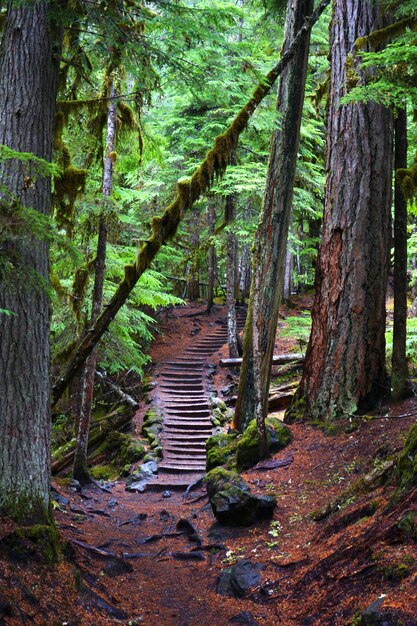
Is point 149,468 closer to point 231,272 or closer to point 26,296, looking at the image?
point 231,272

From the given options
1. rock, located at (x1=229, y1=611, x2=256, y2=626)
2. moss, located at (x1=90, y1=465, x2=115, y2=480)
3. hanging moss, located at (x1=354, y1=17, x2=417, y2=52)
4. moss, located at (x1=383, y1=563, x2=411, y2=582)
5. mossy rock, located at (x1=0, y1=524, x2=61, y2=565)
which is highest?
hanging moss, located at (x1=354, y1=17, x2=417, y2=52)

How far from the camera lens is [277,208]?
866 cm

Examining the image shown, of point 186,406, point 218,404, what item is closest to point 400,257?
point 218,404

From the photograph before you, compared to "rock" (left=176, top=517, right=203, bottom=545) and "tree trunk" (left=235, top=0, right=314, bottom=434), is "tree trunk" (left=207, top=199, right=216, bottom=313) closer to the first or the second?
"tree trunk" (left=235, top=0, right=314, bottom=434)

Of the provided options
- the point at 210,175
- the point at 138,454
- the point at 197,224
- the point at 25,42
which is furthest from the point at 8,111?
the point at 197,224

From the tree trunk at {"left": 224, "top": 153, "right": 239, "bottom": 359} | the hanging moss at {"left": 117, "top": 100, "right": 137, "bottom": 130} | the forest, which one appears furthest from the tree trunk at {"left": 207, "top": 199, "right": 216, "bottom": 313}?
the hanging moss at {"left": 117, "top": 100, "right": 137, "bottom": 130}

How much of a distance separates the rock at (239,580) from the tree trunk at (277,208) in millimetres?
3121

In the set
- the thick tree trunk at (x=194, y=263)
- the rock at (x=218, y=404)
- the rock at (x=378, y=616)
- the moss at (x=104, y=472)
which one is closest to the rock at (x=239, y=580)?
the rock at (x=378, y=616)

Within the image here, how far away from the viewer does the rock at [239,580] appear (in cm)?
488

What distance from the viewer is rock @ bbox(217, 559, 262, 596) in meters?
4.88

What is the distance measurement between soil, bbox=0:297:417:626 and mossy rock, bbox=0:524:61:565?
8cm

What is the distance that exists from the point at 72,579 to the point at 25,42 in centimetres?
509

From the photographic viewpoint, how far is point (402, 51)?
4.81 metres

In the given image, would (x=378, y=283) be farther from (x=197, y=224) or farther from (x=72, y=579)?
(x=197, y=224)
